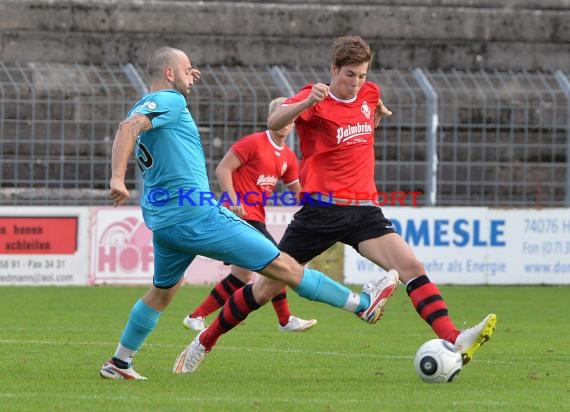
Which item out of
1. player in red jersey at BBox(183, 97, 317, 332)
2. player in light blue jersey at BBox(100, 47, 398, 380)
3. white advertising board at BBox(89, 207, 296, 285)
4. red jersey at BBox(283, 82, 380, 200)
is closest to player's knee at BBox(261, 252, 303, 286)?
player in light blue jersey at BBox(100, 47, 398, 380)

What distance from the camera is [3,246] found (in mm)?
17891

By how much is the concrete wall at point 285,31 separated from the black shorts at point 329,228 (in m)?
13.3

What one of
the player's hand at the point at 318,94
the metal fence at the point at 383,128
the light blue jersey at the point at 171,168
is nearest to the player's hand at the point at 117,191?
the light blue jersey at the point at 171,168

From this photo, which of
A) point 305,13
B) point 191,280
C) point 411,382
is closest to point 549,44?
point 305,13

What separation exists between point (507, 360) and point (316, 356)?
1365mm

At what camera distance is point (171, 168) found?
784 cm

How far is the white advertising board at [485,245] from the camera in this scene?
61.7 feet

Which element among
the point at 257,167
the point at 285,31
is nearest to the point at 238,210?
the point at 257,167

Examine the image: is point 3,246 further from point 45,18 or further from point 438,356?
point 438,356

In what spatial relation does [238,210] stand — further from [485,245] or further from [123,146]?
[485,245]

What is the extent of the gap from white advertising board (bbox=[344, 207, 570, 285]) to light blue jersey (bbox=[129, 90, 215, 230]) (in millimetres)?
10967

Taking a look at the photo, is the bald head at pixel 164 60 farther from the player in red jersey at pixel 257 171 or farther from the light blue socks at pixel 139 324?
the player in red jersey at pixel 257 171

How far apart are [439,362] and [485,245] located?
37.3 feet

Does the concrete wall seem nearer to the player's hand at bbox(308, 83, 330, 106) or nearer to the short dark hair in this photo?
the short dark hair
